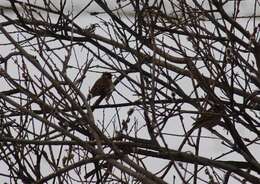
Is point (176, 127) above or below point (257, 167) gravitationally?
above

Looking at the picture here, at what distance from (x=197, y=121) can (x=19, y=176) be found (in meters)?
0.88

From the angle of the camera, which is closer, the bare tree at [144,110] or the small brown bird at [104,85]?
the bare tree at [144,110]

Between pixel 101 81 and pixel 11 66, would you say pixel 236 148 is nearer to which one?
pixel 101 81

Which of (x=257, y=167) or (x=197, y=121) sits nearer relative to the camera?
(x=257, y=167)

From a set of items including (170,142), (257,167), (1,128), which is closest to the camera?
(257,167)

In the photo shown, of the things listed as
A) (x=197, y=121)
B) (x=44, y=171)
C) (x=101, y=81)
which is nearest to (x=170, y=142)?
(x=44, y=171)

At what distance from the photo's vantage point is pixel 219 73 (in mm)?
2633

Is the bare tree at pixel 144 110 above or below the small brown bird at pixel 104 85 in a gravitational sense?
below

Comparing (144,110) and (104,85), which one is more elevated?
(104,85)

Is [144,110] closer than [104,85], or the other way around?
[144,110]

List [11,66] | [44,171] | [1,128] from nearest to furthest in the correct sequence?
1. [1,128]
2. [44,171]
3. [11,66]

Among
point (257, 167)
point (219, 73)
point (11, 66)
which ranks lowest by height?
point (257, 167)

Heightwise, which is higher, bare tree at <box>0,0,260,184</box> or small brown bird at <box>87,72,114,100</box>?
small brown bird at <box>87,72,114,100</box>

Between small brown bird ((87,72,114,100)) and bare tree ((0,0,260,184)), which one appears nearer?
bare tree ((0,0,260,184))
